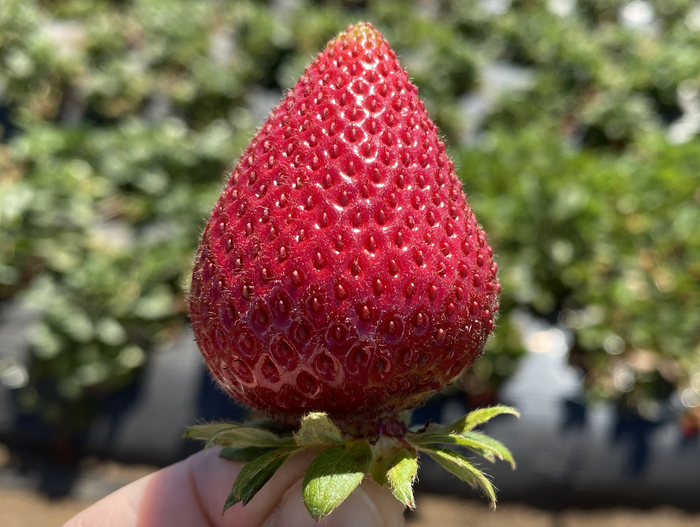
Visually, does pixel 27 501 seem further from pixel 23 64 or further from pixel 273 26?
pixel 273 26

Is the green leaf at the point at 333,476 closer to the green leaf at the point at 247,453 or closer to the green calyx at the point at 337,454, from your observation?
the green calyx at the point at 337,454

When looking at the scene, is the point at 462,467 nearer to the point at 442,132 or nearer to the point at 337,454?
the point at 337,454

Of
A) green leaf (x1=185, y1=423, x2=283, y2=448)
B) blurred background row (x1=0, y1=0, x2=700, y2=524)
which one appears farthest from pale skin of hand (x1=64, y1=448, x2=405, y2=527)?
blurred background row (x1=0, y1=0, x2=700, y2=524)

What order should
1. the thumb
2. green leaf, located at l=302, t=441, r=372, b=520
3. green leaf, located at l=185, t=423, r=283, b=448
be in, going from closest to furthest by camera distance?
1. green leaf, located at l=302, t=441, r=372, b=520
2. green leaf, located at l=185, t=423, r=283, b=448
3. the thumb

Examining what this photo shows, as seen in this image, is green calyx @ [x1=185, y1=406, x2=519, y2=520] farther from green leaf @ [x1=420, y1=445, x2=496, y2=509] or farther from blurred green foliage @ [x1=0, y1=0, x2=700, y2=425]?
blurred green foliage @ [x1=0, y1=0, x2=700, y2=425]

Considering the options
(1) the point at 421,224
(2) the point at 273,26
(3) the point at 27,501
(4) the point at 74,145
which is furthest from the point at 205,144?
(1) the point at 421,224
